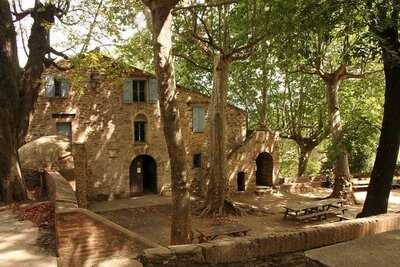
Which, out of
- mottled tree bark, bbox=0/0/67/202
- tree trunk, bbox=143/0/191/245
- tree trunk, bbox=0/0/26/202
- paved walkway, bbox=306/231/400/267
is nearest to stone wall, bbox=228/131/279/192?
tree trunk, bbox=143/0/191/245

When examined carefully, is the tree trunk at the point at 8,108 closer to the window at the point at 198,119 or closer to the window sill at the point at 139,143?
the window sill at the point at 139,143

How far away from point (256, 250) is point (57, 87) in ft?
56.4

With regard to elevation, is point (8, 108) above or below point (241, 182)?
above

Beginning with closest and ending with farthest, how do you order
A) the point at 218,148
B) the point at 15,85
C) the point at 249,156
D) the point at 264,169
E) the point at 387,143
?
the point at 387,143 → the point at 15,85 → the point at 218,148 → the point at 249,156 → the point at 264,169

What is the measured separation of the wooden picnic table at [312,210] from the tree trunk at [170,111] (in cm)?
764

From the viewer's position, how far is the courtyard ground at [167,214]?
1550cm

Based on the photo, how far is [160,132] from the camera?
70.0 ft

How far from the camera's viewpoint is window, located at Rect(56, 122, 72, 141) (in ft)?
63.4

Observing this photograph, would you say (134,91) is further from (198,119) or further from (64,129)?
(64,129)

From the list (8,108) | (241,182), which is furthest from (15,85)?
(241,182)

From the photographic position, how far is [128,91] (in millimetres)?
20484

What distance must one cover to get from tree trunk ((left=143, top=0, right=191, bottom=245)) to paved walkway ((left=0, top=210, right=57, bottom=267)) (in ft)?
11.4

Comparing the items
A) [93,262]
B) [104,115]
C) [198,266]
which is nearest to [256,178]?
[104,115]

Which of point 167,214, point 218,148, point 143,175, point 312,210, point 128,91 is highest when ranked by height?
point 128,91
